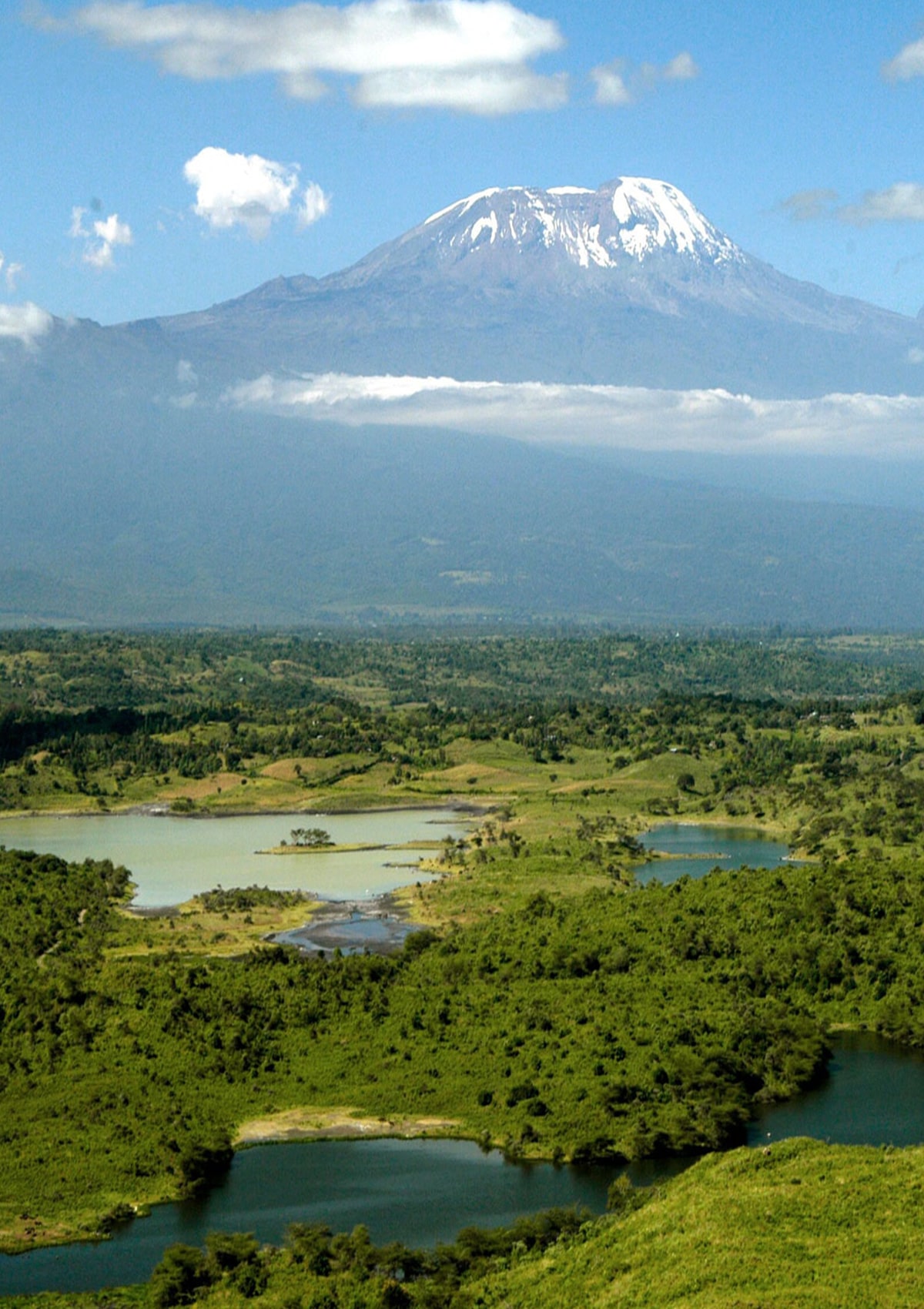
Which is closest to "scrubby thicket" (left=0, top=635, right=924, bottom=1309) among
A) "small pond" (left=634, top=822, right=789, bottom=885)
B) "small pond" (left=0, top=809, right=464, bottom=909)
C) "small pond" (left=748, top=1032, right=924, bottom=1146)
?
"small pond" (left=748, top=1032, right=924, bottom=1146)

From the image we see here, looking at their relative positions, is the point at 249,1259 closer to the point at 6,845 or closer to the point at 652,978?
the point at 652,978

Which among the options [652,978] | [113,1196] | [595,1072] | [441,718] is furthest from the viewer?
[441,718]

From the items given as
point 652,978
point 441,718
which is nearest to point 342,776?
point 441,718

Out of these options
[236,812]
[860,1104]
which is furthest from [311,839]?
[860,1104]

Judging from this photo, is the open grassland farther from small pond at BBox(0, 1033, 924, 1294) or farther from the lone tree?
the lone tree

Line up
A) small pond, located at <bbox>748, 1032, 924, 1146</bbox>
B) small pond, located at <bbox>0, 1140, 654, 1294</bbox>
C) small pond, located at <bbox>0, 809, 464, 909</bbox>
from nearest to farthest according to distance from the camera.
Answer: small pond, located at <bbox>0, 1140, 654, 1294</bbox> < small pond, located at <bbox>748, 1032, 924, 1146</bbox> < small pond, located at <bbox>0, 809, 464, 909</bbox>

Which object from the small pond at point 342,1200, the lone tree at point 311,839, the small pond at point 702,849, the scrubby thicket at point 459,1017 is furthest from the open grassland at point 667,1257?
the lone tree at point 311,839
